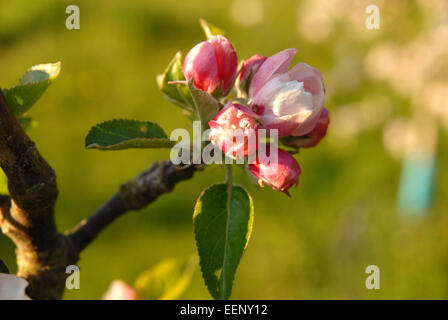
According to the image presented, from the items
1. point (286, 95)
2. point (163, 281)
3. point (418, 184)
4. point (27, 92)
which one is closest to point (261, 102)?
point (286, 95)

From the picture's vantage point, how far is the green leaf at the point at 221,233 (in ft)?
2.02

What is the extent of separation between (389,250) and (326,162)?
791 mm

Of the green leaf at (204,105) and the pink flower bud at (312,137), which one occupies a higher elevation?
the green leaf at (204,105)

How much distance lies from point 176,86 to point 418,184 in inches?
82.2

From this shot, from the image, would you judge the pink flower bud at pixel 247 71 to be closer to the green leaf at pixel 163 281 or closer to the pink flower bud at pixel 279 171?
the pink flower bud at pixel 279 171

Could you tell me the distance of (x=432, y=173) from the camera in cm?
257

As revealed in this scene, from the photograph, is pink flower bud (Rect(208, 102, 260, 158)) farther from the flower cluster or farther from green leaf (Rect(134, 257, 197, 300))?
green leaf (Rect(134, 257, 197, 300))

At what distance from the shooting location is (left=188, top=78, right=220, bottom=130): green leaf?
0.62 metres

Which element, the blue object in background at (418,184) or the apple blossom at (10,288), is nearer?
the apple blossom at (10,288)

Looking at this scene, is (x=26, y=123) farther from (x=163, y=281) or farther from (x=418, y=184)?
(x=418, y=184)

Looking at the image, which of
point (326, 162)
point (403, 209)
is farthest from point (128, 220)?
point (403, 209)

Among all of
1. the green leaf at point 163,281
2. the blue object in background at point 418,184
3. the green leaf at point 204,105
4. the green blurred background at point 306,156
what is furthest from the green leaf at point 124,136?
the blue object in background at point 418,184

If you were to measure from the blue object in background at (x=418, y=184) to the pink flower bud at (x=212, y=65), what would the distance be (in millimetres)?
2064

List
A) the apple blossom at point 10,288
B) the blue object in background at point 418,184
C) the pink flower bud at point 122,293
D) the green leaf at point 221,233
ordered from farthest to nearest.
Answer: the blue object in background at point 418,184, the pink flower bud at point 122,293, the green leaf at point 221,233, the apple blossom at point 10,288
